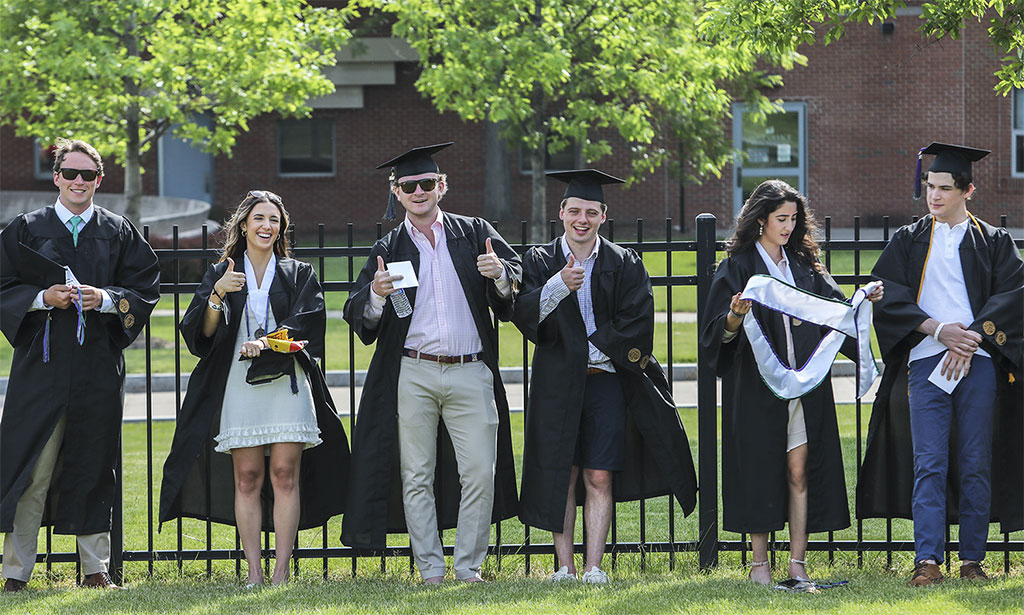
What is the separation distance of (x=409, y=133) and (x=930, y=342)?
72.5 feet

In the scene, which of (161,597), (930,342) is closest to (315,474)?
(161,597)

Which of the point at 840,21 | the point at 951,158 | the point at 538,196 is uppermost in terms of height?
the point at 538,196

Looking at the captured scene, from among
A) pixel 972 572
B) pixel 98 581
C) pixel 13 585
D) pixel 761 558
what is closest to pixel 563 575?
pixel 761 558

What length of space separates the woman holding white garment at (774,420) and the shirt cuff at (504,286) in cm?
85

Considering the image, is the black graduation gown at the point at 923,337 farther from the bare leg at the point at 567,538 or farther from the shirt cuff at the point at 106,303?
the shirt cuff at the point at 106,303

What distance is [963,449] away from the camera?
213 inches

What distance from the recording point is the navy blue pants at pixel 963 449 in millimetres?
5371

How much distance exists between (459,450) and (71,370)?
1.69 meters

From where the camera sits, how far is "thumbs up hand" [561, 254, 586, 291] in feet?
17.2

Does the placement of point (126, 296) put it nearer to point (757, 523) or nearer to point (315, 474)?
point (315, 474)

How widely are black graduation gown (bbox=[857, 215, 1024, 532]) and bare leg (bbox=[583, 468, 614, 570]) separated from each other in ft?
3.87

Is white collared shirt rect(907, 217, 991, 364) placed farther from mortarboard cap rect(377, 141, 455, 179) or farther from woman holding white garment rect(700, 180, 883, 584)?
mortarboard cap rect(377, 141, 455, 179)

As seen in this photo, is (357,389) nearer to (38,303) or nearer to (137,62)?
(137,62)

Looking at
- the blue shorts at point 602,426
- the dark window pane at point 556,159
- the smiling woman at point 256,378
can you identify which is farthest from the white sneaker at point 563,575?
the dark window pane at point 556,159
